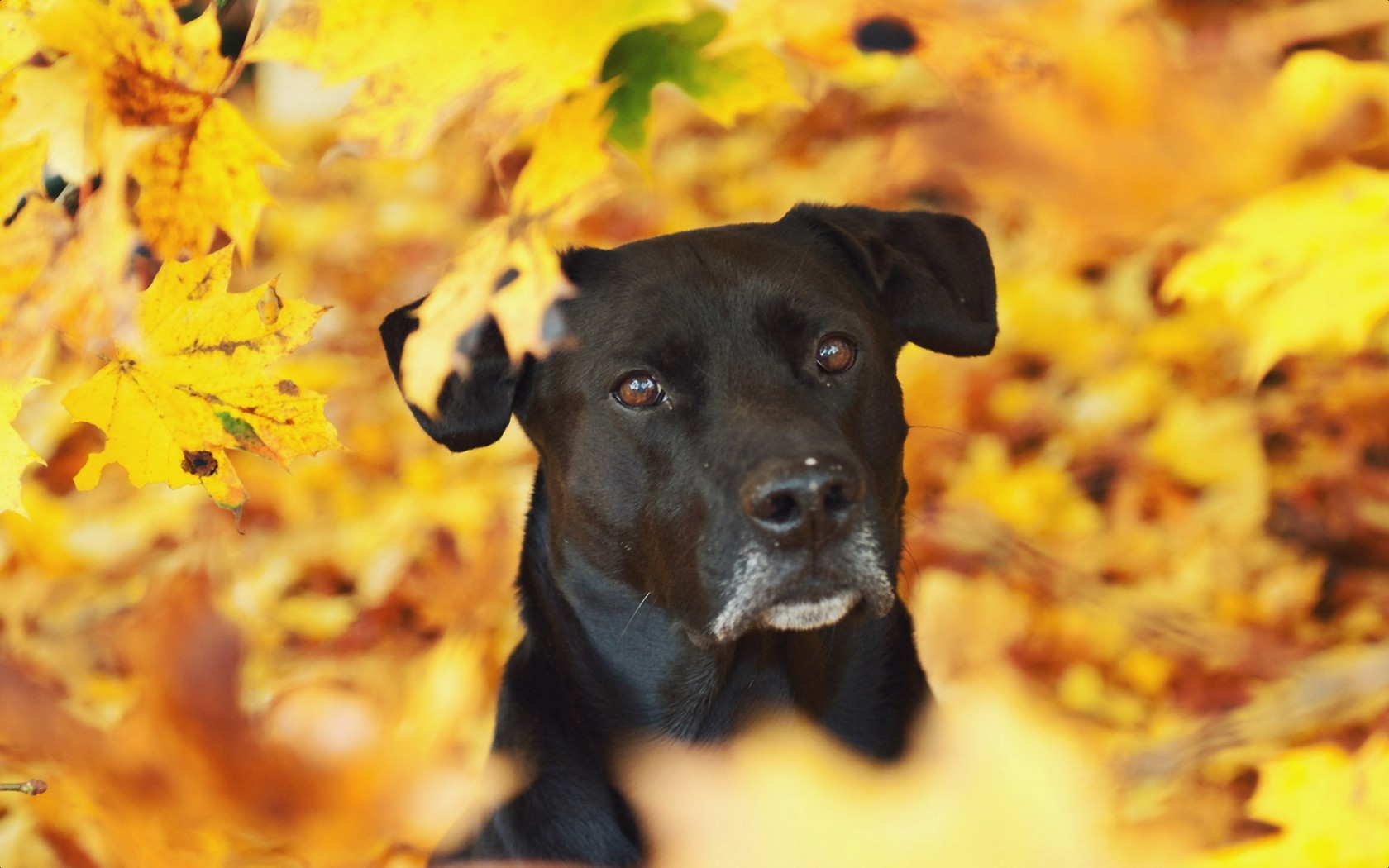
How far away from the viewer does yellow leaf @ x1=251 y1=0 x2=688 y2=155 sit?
1.88m

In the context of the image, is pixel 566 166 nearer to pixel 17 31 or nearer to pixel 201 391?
pixel 201 391

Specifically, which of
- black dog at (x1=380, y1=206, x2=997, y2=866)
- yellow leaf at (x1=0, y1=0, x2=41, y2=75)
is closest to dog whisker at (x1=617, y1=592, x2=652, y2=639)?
black dog at (x1=380, y1=206, x2=997, y2=866)

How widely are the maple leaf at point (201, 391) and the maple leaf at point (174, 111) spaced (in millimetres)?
116

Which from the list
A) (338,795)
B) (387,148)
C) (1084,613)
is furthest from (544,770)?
(1084,613)

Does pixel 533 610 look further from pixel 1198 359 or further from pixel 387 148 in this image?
pixel 1198 359

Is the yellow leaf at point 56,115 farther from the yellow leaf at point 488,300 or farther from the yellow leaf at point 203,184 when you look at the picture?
the yellow leaf at point 488,300

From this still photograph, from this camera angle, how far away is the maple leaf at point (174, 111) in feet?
6.78

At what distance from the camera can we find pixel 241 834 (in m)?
2.62

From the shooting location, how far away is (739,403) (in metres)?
2.31

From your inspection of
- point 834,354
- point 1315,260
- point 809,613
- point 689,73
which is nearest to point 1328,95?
point 1315,260

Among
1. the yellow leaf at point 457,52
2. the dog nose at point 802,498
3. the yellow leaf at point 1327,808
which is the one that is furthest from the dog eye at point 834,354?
the yellow leaf at point 1327,808

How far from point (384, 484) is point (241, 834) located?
138cm

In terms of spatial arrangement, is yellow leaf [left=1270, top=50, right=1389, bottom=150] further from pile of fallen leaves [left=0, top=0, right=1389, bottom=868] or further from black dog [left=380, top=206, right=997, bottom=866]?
black dog [left=380, top=206, right=997, bottom=866]

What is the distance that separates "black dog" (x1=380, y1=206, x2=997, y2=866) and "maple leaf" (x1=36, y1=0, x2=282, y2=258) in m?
0.42
